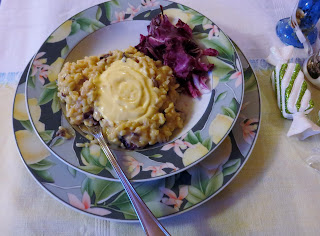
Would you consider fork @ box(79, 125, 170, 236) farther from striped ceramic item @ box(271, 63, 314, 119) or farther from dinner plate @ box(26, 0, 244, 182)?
striped ceramic item @ box(271, 63, 314, 119)

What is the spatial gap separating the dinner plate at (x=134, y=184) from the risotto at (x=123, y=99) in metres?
0.16

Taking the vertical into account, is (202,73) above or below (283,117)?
above

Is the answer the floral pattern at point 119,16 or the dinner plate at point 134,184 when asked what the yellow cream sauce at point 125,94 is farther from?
the floral pattern at point 119,16

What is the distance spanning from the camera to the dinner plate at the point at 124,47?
122cm

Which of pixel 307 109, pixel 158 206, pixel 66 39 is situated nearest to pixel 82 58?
pixel 66 39

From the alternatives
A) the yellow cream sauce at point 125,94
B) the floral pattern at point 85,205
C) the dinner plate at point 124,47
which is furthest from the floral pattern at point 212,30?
the floral pattern at point 85,205

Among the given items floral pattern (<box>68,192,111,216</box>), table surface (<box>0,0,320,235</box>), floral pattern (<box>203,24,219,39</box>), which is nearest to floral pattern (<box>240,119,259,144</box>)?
table surface (<box>0,0,320,235</box>)

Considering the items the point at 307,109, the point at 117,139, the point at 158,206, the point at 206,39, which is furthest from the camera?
the point at 206,39

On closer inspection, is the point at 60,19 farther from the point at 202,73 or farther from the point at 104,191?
the point at 104,191

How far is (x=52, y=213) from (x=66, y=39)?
35.0 inches

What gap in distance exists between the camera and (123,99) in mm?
1408

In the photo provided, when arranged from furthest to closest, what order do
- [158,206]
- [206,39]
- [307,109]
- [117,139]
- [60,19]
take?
1. [60,19]
2. [206,39]
3. [307,109]
4. [117,139]
5. [158,206]

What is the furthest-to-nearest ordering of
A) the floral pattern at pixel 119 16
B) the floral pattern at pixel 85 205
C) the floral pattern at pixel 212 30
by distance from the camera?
the floral pattern at pixel 119 16 → the floral pattern at pixel 212 30 → the floral pattern at pixel 85 205

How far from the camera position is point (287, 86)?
1549 millimetres
